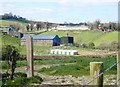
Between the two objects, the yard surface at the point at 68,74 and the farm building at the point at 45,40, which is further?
the farm building at the point at 45,40

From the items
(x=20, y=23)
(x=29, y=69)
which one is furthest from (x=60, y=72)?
(x=20, y=23)

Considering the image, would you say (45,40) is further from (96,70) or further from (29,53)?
(96,70)

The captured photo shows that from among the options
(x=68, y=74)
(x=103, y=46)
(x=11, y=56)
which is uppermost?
(x=11, y=56)

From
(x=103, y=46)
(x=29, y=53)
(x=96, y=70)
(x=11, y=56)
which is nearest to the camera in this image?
(x=96, y=70)

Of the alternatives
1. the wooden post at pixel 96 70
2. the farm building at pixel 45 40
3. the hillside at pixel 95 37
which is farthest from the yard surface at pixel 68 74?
the farm building at pixel 45 40

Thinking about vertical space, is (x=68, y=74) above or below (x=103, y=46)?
above

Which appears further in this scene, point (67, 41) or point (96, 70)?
point (67, 41)

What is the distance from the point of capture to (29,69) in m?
14.2

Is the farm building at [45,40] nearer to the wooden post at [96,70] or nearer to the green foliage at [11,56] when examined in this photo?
the green foliage at [11,56]

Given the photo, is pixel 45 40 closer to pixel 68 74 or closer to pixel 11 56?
pixel 68 74

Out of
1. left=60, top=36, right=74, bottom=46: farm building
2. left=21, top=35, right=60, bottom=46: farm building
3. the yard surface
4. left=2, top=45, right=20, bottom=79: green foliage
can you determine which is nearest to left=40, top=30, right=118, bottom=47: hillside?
left=60, top=36, right=74, bottom=46: farm building

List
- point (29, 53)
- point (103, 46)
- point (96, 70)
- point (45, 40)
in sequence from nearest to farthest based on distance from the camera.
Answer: point (96, 70) < point (29, 53) < point (103, 46) < point (45, 40)

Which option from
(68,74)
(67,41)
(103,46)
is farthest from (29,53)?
(67,41)

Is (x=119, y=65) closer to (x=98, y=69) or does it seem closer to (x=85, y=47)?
(x=98, y=69)
